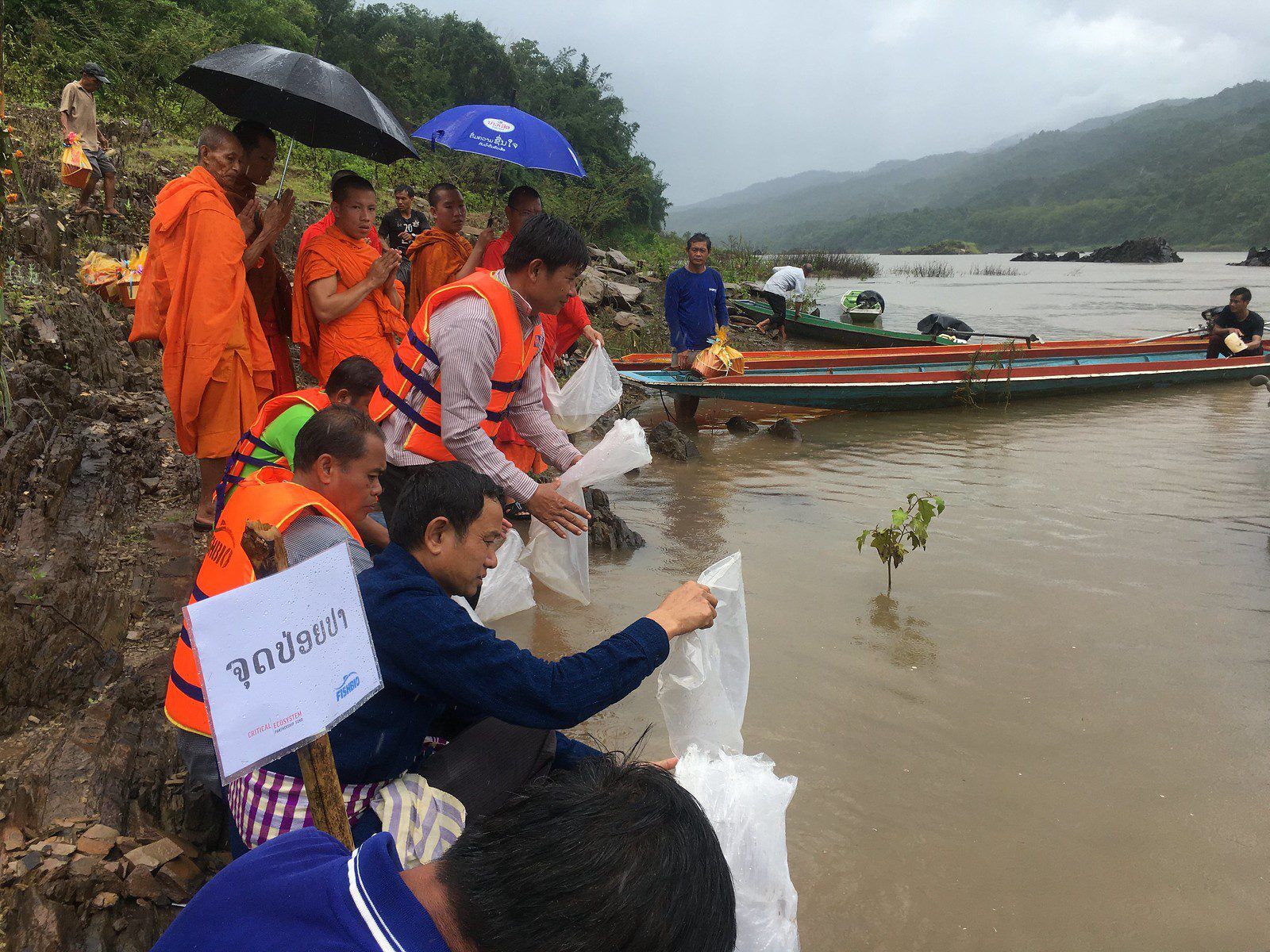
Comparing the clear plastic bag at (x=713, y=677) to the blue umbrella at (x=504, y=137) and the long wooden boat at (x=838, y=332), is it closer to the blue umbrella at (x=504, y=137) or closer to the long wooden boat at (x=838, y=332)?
the blue umbrella at (x=504, y=137)

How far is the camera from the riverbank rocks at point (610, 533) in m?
4.53

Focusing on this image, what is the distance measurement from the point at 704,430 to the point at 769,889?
6.24 m

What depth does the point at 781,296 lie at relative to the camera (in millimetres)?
13219

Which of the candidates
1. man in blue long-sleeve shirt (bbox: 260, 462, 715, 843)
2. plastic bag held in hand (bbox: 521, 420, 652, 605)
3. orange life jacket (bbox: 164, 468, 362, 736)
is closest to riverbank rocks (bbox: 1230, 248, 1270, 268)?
plastic bag held in hand (bbox: 521, 420, 652, 605)

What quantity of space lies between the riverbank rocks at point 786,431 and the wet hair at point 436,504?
579 centimetres

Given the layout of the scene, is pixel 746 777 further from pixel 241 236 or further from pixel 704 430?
pixel 704 430

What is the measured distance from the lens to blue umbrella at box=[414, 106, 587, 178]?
15.4ft

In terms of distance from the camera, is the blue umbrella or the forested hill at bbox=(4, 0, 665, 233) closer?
the blue umbrella

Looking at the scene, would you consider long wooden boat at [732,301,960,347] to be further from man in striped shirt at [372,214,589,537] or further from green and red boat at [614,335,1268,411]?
man in striped shirt at [372,214,589,537]

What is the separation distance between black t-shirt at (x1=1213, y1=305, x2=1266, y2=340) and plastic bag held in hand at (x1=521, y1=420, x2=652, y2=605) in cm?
1025

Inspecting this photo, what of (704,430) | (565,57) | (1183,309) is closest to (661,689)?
(704,430)

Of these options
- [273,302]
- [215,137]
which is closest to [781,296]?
[273,302]

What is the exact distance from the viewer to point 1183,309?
2189 centimetres

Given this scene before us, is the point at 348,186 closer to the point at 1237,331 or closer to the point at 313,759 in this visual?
the point at 313,759
